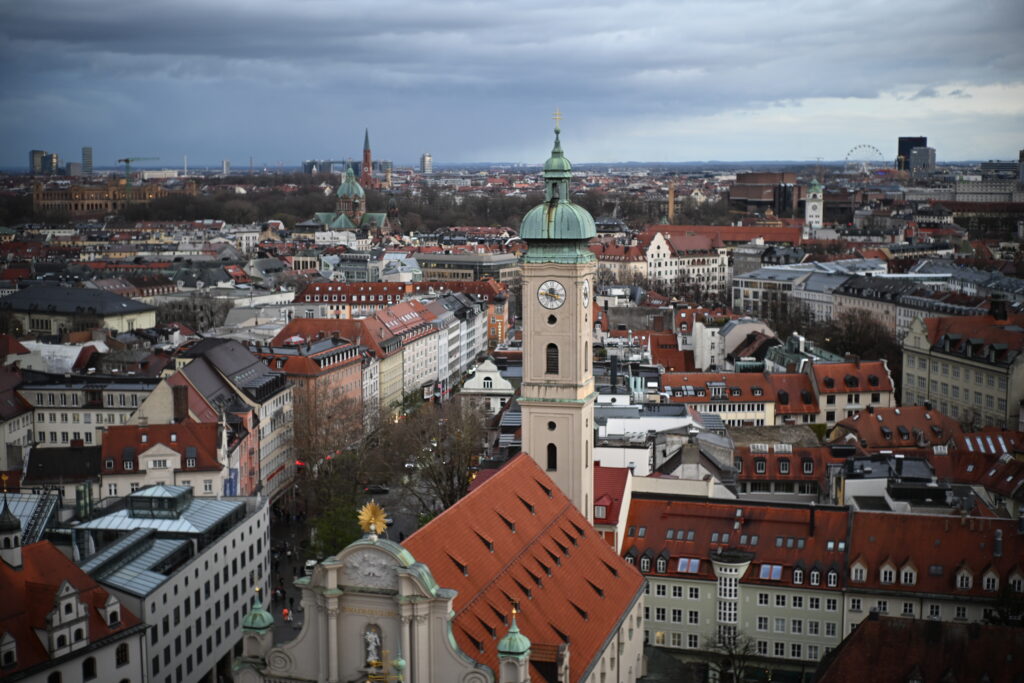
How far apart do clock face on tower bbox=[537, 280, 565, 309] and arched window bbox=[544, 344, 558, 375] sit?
5.57ft

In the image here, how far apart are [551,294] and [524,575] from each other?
1468 centimetres

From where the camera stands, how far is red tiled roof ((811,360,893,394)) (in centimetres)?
9650

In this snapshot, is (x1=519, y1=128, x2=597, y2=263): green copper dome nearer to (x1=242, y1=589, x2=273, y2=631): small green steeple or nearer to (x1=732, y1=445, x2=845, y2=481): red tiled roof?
(x1=242, y1=589, x2=273, y2=631): small green steeple

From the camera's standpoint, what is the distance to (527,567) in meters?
43.8

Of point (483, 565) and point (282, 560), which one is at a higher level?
point (483, 565)

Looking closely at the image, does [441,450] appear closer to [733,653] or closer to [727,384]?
[727,384]

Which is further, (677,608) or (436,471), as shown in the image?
(436,471)

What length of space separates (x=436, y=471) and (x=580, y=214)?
26013mm

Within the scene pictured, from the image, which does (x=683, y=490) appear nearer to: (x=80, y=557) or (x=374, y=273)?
(x=80, y=557)

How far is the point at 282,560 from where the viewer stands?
70875 mm

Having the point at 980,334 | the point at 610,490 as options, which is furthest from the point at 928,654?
the point at 980,334

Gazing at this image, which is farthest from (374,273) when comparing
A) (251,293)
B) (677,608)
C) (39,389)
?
(677,608)

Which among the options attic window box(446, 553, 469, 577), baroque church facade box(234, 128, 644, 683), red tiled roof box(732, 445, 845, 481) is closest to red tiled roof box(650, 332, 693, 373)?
red tiled roof box(732, 445, 845, 481)

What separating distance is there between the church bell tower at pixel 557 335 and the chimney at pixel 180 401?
86.4 feet
